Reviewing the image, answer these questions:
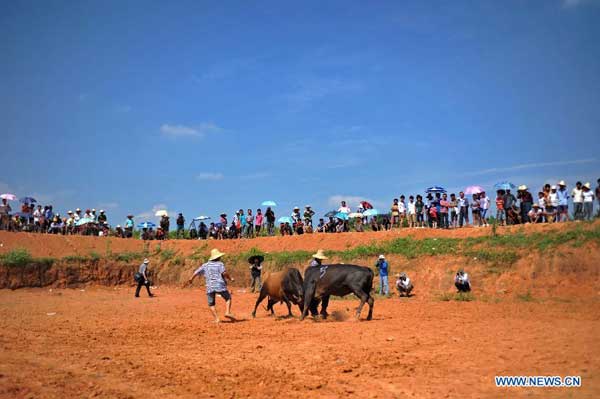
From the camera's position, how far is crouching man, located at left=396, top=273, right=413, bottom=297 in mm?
23812

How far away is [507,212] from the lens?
27484mm

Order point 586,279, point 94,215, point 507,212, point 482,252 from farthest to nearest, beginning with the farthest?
point 94,215 → point 507,212 → point 482,252 → point 586,279

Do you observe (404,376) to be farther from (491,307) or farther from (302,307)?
(491,307)

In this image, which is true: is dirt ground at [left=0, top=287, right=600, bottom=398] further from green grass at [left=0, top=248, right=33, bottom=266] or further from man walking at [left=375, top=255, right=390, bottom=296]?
green grass at [left=0, top=248, right=33, bottom=266]

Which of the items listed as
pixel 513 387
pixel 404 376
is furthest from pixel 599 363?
pixel 404 376

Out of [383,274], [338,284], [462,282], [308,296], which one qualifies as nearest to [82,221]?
[383,274]

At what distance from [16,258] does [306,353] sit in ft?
83.5

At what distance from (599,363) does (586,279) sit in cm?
1288

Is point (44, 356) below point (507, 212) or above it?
below

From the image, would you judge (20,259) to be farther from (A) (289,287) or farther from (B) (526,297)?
(B) (526,297)

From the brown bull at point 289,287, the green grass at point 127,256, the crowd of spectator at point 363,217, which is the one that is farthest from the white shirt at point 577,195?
the green grass at point 127,256

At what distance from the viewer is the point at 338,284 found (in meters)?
16.7

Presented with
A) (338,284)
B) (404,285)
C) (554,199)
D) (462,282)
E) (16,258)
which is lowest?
(404,285)

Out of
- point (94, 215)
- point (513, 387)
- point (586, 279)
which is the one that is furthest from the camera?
point (94, 215)
